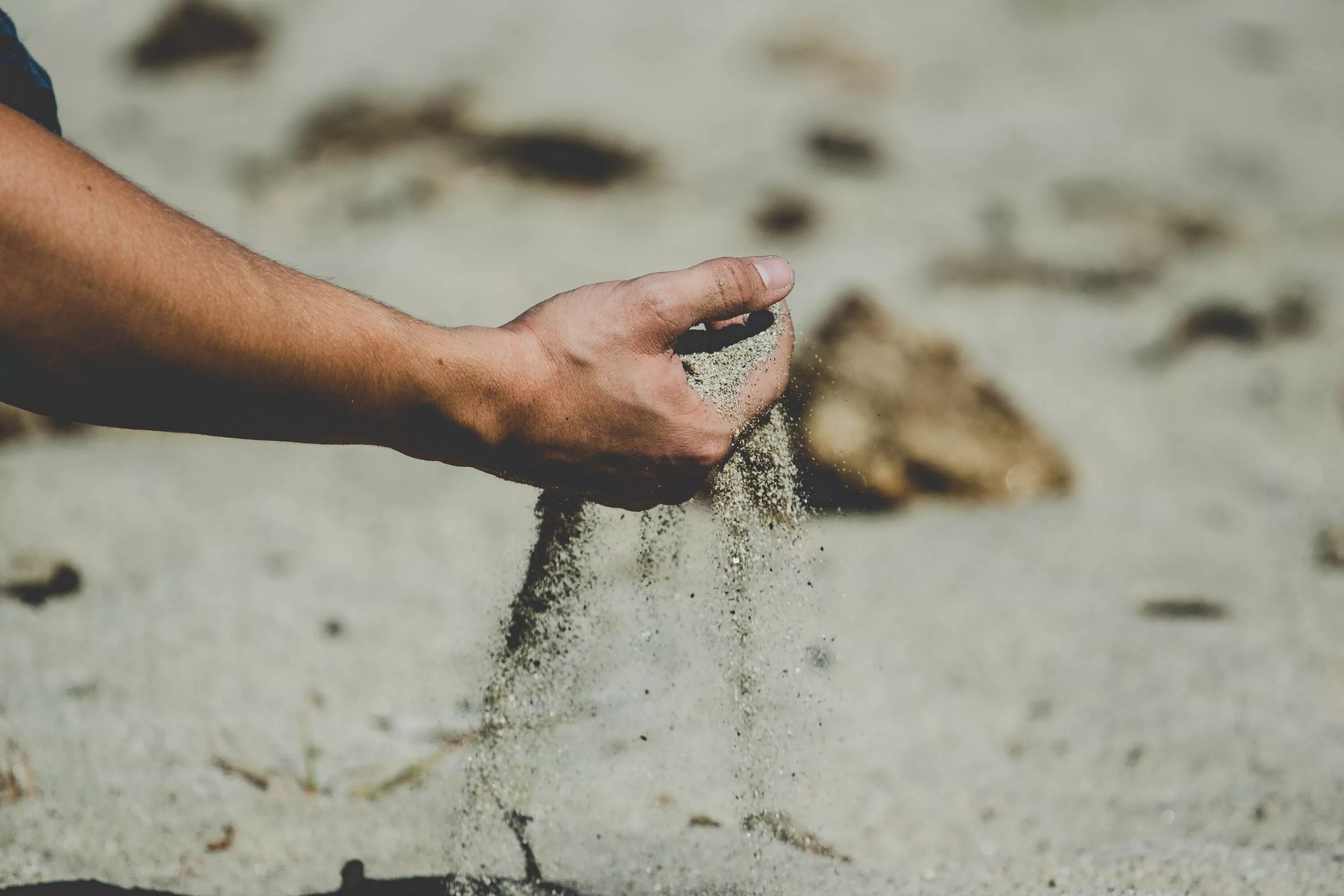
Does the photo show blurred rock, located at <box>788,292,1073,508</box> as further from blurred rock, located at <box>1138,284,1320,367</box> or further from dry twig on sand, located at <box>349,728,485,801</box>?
dry twig on sand, located at <box>349,728,485,801</box>

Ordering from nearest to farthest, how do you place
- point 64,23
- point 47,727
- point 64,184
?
point 64,184, point 47,727, point 64,23

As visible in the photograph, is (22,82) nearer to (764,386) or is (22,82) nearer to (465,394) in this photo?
(465,394)

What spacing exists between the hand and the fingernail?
21 mm

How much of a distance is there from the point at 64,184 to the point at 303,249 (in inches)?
144

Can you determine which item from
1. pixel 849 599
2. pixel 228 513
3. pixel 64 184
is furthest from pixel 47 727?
pixel 849 599

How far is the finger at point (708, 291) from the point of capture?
1.42m

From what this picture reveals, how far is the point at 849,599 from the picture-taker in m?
2.70

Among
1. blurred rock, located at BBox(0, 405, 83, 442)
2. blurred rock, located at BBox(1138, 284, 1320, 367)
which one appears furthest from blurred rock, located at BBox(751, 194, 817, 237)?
blurred rock, located at BBox(0, 405, 83, 442)

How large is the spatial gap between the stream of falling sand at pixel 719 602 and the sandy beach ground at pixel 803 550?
0.07 metres

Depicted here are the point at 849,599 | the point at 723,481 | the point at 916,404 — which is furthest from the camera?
the point at 916,404

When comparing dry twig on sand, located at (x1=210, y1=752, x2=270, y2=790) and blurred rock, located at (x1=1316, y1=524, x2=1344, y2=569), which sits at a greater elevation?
→ blurred rock, located at (x1=1316, y1=524, x2=1344, y2=569)

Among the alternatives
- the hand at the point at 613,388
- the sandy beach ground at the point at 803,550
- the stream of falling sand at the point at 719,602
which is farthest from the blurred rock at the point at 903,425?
the hand at the point at 613,388

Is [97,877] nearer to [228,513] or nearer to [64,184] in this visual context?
[64,184]

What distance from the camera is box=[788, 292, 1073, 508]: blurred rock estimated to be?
3.10m
